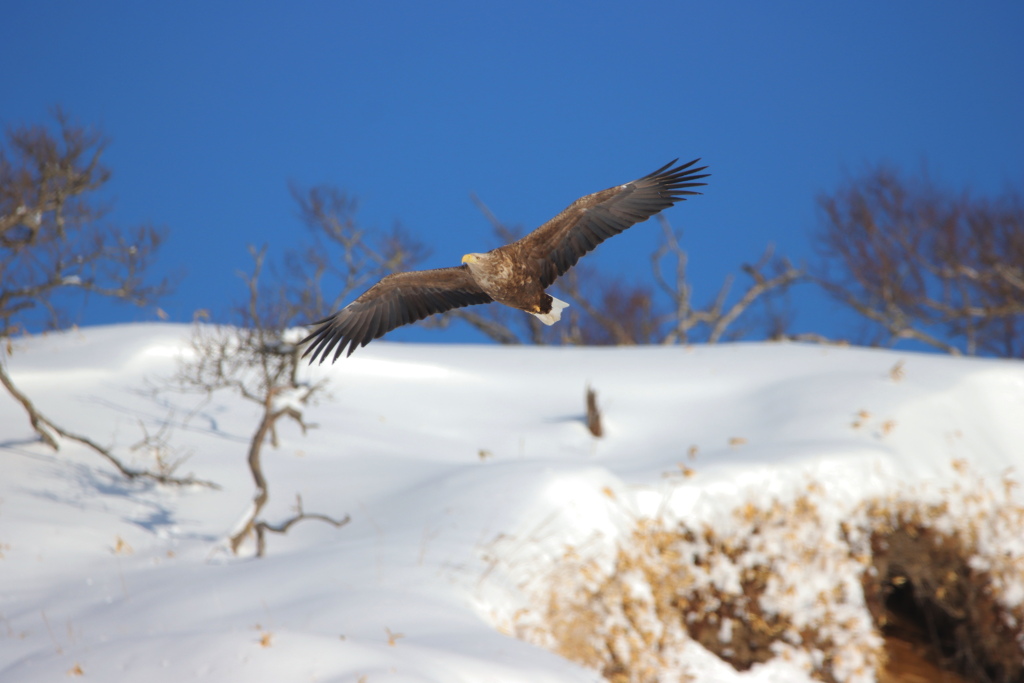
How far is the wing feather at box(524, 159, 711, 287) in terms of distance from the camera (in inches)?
151

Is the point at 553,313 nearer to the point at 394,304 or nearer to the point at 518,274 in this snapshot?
the point at 518,274

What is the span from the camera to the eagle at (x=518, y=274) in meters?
3.63

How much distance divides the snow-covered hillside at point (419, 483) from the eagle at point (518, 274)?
1.71 m

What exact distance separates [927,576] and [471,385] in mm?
7266

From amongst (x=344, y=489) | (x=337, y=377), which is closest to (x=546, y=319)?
(x=344, y=489)

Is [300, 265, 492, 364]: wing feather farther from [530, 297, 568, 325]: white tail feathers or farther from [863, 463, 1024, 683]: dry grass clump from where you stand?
[863, 463, 1024, 683]: dry grass clump

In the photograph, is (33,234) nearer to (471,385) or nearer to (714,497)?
(471,385)

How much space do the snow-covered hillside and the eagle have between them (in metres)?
1.71

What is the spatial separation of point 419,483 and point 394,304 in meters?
4.75

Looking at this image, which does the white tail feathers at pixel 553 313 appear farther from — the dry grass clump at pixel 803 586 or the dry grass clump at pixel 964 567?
the dry grass clump at pixel 964 567

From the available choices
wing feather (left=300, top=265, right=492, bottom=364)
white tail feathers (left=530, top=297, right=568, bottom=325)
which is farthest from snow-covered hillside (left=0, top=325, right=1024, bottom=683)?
white tail feathers (left=530, top=297, right=568, bottom=325)

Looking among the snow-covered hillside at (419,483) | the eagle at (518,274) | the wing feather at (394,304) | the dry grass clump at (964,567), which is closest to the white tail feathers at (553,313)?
the eagle at (518,274)

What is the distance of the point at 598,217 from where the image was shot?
406 centimetres

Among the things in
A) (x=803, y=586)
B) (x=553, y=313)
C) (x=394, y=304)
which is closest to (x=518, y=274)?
(x=553, y=313)
